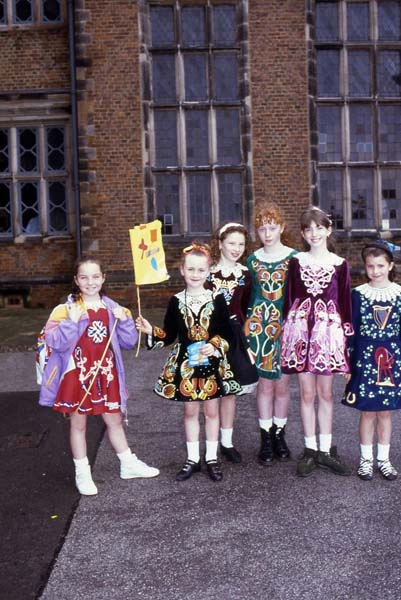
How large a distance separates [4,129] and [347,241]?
6.33 meters

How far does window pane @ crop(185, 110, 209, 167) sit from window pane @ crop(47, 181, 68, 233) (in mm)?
2465

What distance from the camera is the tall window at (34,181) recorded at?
518 inches

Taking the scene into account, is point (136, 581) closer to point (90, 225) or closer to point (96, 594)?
point (96, 594)

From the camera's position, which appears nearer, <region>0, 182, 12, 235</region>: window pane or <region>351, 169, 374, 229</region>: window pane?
<region>351, 169, 374, 229</region>: window pane

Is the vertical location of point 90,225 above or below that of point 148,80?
below

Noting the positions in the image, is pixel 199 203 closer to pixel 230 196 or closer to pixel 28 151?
pixel 230 196

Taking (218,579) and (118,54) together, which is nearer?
(218,579)

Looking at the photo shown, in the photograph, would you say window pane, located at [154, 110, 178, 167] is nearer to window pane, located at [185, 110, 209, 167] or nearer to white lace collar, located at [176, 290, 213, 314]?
window pane, located at [185, 110, 209, 167]

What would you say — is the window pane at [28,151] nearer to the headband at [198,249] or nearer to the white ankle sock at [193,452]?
the headband at [198,249]

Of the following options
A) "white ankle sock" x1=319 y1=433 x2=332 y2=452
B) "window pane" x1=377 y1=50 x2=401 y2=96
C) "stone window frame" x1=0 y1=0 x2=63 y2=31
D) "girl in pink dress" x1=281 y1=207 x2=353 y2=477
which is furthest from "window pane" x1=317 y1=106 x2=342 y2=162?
"white ankle sock" x1=319 y1=433 x2=332 y2=452

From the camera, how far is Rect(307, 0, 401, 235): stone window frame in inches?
485

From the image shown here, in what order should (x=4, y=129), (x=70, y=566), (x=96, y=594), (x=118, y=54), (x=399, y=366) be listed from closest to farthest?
(x=96, y=594), (x=70, y=566), (x=399, y=366), (x=118, y=54), (x=4, y=129)

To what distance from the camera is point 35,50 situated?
12.9 m

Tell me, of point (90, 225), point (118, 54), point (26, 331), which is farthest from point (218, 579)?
point (118, 54)
